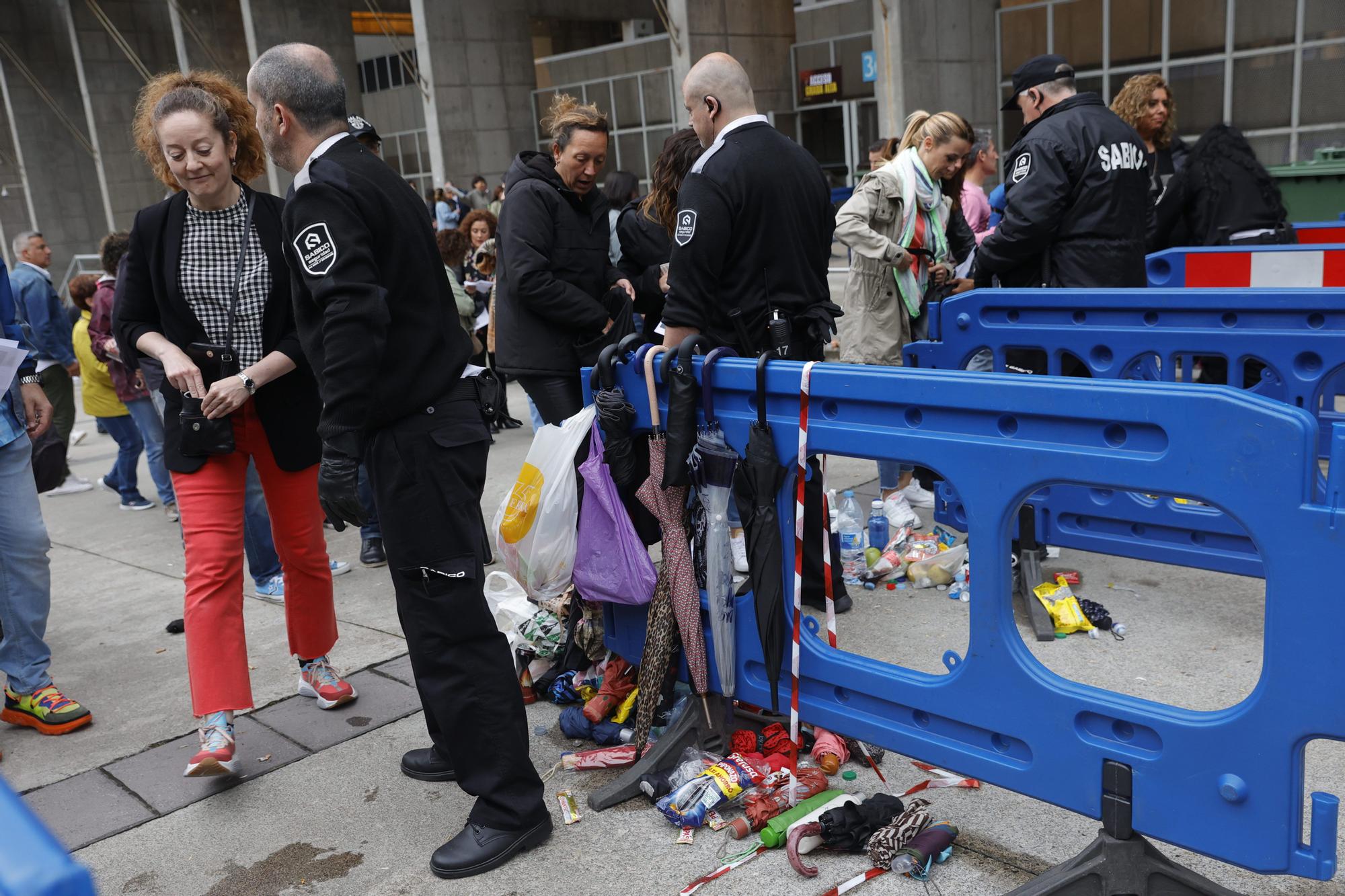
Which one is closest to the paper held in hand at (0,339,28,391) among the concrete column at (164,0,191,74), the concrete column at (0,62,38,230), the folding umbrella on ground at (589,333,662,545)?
the folding umbrella on ground at (589,333,662,545)

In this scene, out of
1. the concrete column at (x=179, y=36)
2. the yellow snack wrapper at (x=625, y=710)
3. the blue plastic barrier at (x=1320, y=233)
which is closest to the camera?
the yellow snack wrapper at (x=625, y=710)

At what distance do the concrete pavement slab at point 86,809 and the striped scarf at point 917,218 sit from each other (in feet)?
13.4

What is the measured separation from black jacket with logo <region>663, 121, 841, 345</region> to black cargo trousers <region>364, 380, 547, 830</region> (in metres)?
1.16

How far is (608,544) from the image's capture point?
336 cm

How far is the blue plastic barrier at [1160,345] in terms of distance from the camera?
3.60 m

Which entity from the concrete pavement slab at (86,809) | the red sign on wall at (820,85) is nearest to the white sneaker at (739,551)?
the concrete pavement slab at (86,809)

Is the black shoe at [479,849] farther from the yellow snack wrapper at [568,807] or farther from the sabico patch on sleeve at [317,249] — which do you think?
the sabico patch on sleeve at [317,249]

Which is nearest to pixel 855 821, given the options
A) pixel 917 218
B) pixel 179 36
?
pixel 917 218

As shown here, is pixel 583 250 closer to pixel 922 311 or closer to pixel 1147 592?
pixel 922 311

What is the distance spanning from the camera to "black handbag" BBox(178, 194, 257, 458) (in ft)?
11.4

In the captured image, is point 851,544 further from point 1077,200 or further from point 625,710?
point 1077,200

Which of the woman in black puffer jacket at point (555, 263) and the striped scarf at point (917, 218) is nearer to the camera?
the woman in black puffer jacket at point (555, 263)

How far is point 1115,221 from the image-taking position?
4895 mm

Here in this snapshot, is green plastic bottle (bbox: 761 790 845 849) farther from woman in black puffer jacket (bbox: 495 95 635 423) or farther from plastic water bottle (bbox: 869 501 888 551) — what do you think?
woman in black puffer jacket (bbox: 495 95 635 423)
